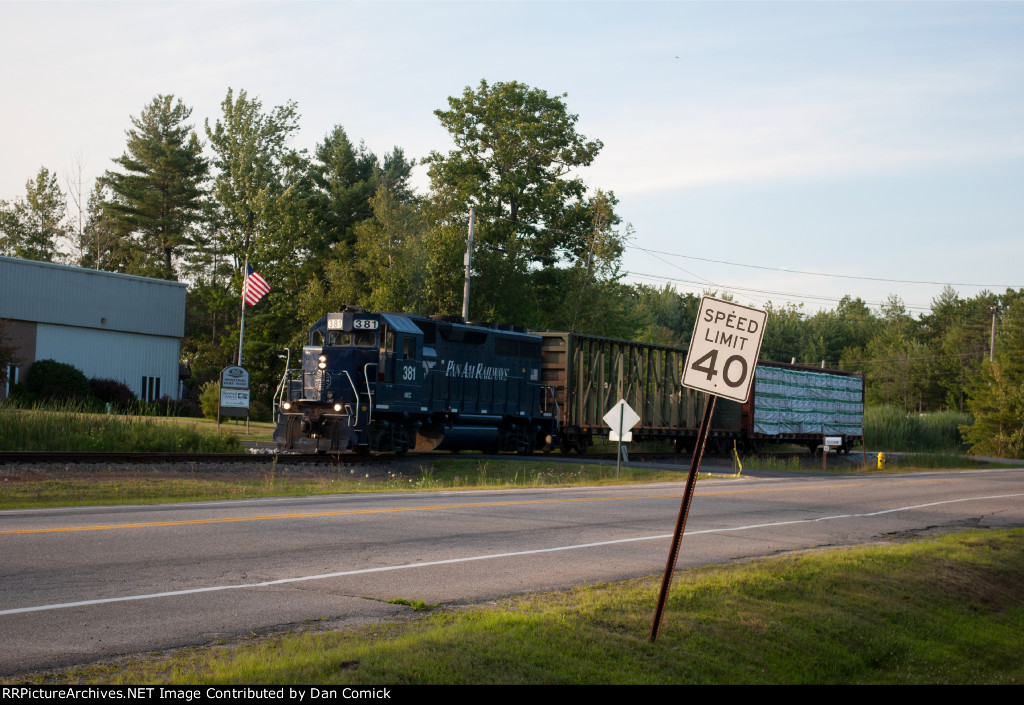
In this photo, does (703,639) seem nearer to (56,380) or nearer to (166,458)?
(166,458)

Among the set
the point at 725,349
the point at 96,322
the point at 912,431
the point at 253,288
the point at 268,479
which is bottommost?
the point at 268,479

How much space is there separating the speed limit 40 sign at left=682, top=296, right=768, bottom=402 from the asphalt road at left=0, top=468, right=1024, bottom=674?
3.07 meters

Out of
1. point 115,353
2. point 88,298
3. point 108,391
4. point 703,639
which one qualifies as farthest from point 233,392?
point 703,639

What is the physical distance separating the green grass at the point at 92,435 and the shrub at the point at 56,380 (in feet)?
67.5

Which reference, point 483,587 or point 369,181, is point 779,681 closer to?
point 483,587

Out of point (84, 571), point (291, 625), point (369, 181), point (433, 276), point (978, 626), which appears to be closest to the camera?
point (291, 625)

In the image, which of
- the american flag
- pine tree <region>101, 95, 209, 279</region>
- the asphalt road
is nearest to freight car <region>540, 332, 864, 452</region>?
the asphalt road

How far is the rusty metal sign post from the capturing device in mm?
7734

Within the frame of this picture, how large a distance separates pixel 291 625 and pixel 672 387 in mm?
32560

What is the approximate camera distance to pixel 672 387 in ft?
128

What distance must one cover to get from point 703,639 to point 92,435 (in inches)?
835

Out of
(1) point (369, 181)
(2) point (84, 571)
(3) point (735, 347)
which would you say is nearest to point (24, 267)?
(1) point (369, 181)

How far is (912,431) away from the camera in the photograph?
63.6 metres
